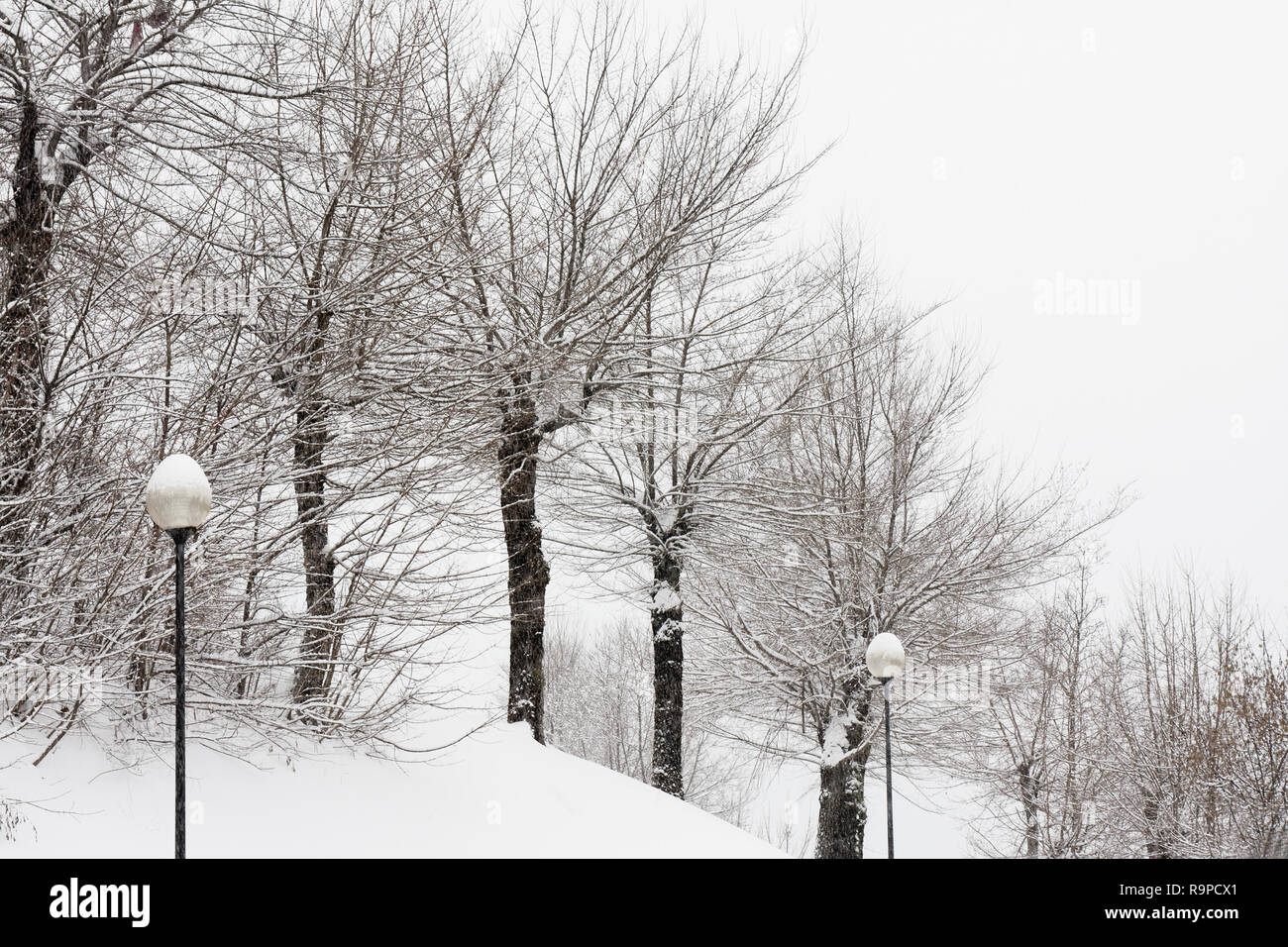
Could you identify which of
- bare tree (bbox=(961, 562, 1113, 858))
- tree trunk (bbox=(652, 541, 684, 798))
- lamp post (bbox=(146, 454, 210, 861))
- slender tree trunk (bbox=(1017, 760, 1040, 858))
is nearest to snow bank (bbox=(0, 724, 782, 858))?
lamp post (bbox=(146, 454, 210, 861))

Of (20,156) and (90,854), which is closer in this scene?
(90,854)

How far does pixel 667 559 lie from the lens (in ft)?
47.8

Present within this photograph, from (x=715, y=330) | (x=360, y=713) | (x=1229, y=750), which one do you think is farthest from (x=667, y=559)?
(x=1229, y=750)

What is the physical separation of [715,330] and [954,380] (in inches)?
203

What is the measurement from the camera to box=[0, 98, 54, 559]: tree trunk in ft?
22.9

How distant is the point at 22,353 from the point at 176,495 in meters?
3.04

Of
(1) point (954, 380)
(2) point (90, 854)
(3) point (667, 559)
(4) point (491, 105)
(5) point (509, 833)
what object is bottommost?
(5) point (509, 833)

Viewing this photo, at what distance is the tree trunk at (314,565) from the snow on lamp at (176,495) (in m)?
2.29

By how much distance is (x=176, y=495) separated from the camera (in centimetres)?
547

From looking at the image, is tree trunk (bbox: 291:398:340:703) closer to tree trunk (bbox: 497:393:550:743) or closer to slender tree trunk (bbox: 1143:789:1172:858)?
tree trunk (bbox: 497:393:550:743)

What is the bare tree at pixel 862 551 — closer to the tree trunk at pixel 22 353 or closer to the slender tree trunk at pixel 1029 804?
the slender tree trunk at pixel 1029 804
